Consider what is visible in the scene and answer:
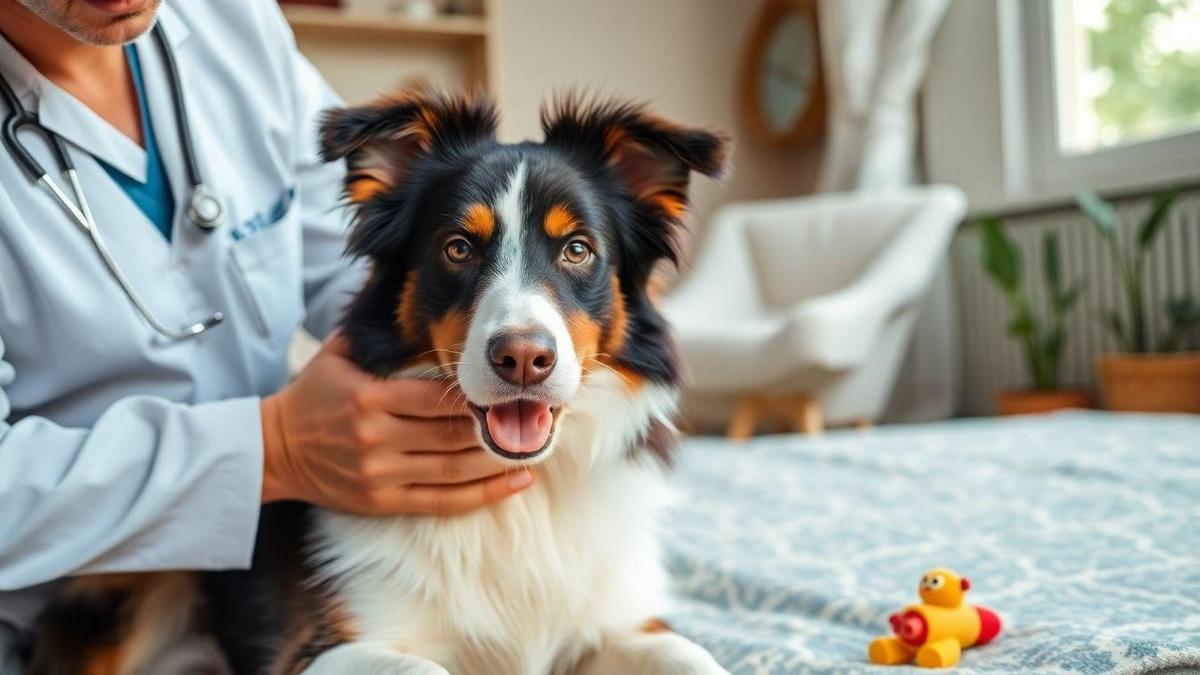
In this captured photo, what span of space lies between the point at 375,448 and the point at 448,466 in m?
0.10

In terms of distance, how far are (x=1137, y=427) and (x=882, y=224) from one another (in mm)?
2579

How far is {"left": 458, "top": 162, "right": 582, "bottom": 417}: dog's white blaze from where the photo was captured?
1.18 meters

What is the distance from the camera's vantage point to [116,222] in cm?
139

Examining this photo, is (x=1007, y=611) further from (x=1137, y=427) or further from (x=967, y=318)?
(x=967, y=318)

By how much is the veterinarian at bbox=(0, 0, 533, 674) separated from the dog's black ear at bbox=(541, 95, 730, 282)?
0.43 m

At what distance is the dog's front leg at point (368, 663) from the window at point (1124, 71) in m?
4.32

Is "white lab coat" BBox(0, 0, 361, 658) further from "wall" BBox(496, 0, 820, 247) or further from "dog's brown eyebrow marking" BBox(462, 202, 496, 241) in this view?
"wall" BBox(496, 0, 820, 247)

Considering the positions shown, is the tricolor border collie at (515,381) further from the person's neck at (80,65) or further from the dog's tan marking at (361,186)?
the person's neck at (80,65)

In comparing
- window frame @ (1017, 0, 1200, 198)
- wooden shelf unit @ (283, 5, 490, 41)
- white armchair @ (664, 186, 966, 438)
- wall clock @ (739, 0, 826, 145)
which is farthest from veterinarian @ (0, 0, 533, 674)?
wall clock @ (739, 0, 826, 145)

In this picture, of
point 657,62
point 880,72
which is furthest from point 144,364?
point 657,62

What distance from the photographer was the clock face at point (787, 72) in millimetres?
6566

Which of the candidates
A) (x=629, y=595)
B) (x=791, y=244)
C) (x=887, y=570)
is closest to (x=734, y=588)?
(x=887, y=570)

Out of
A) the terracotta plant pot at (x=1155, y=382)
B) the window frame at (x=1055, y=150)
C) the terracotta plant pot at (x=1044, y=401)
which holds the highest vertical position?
the window frame at (x=1055, y=150)

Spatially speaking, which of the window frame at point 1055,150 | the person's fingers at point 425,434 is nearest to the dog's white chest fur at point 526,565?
the person's fingers at point 425,434
